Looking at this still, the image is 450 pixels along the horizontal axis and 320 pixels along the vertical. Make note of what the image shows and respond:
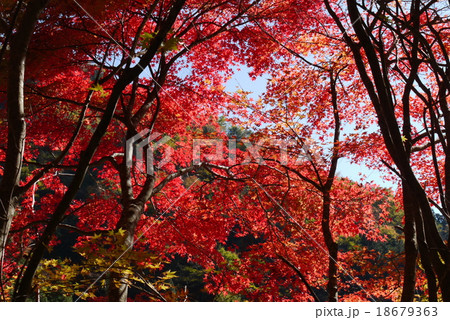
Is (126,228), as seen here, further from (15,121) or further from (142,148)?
(15,121)

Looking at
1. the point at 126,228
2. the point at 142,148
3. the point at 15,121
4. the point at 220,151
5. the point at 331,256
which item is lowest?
the point at 331,256

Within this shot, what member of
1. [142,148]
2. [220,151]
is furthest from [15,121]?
[220,151]

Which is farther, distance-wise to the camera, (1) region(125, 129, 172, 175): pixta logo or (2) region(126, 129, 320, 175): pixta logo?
(2) region(126, 129, 320, 175): pixta logo

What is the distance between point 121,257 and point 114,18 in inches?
191

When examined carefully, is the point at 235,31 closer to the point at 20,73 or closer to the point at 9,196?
the point at 20,73

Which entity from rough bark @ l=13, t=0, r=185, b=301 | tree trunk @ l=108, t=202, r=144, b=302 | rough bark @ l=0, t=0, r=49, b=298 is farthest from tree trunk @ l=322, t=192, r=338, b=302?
rough bark @ l=13, t=0, r=185, b=301

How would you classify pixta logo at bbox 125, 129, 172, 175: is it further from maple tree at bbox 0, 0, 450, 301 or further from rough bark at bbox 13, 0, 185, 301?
rough bark at bbox 13, 0, 185, 301

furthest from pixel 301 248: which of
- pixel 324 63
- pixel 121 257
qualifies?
pixel 121 257

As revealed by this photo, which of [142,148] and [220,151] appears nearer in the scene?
[142,148]

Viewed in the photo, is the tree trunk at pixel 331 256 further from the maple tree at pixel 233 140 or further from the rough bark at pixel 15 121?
the rough bark at pixel 15 121

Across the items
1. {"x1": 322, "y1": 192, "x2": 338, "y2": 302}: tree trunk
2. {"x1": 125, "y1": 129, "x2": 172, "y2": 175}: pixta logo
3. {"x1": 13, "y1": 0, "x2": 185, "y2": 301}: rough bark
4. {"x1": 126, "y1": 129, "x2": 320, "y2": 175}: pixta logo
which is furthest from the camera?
{"x1": 126, "y1": 129, "x2": 320, "y2": 175}: pixta logo

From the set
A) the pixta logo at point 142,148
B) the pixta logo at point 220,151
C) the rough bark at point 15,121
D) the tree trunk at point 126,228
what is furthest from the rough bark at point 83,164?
the pixta logo at point 142,148

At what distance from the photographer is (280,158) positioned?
7.07m

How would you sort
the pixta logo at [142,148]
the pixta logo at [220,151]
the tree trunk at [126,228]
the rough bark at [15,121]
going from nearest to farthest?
the rough bark at [15,121] < the tree trunk at [126,228] < the pixta logo at [142,148] < the pixta logo at [220,151]
